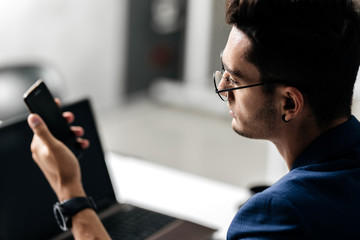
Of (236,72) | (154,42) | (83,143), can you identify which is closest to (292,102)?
(236,72)

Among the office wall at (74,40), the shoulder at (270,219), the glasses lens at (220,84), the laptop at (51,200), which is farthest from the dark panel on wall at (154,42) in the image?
the shoulder at (270,219)

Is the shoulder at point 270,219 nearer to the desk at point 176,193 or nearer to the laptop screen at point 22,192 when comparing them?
the desk at point 176,193

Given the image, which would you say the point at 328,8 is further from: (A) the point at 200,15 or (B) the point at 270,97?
(A) the point at 200,15

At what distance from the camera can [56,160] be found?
1174 millimetres

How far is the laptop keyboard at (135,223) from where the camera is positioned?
136 cm

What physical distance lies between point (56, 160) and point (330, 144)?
558mm

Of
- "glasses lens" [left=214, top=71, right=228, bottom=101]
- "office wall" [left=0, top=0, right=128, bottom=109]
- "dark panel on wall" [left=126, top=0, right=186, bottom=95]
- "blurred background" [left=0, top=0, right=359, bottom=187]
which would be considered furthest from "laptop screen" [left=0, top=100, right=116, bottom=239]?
"dark panel on wall" [left=126, top=0, right=186, bottom=95]

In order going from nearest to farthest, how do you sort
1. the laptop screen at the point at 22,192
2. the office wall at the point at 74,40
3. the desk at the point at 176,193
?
the laptop screen at the point at 22,192
the desk at the point at 176,193
the office wall at the point at 74,40

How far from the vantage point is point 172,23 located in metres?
4.43

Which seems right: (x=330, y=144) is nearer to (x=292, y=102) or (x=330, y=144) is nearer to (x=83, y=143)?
(x=292, y=102)

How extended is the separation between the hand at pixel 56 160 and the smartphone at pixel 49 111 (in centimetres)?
5

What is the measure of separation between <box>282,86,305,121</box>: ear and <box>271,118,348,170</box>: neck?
0.02 metres

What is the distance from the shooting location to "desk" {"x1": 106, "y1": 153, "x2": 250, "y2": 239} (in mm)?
1531

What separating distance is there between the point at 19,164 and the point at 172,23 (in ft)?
10.6
